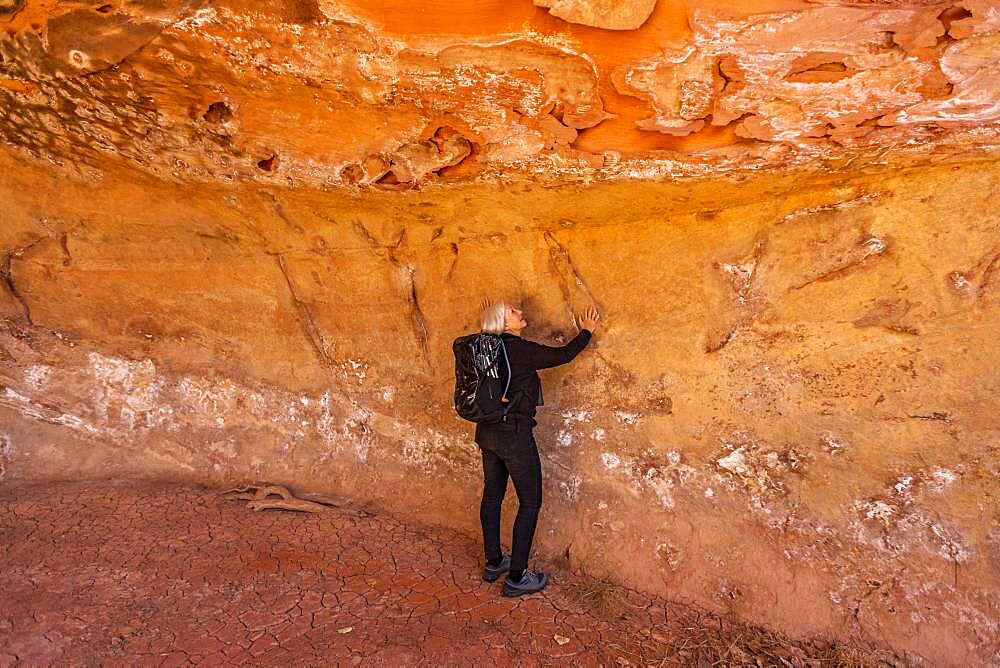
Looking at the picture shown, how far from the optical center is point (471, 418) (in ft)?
8.13

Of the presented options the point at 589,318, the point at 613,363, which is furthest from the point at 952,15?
the point at 613,363

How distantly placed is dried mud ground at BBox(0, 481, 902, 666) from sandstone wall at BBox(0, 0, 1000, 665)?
0.63 ft

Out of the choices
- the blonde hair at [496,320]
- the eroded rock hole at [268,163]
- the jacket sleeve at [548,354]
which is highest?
the eroded rock hole at [268,163]

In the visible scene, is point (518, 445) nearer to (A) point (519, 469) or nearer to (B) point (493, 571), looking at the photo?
(A) point (519, 469)

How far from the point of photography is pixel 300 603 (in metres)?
2.51

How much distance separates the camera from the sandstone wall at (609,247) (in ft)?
6.63

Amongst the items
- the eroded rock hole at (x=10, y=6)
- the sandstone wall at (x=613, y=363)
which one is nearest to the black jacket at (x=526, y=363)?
the sandstone wall at (x=613, y=363)

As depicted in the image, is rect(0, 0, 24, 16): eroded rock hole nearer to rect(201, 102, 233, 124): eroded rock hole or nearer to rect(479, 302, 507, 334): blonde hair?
rect(201, 102, 233, 124): eroded rock hole

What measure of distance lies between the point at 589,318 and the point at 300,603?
169 centimetres

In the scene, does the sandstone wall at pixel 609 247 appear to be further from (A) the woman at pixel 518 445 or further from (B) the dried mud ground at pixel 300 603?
(A) the woman at pixel 518 445

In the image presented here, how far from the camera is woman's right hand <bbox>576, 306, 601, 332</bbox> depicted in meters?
2.73

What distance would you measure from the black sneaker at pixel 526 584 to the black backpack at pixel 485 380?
2.32ft

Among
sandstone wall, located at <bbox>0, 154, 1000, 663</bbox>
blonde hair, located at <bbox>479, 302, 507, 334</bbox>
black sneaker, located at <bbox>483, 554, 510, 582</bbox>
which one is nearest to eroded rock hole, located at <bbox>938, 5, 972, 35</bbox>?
sandstone wall, located at <bbox>0, 154, 1000, 663</bbox>

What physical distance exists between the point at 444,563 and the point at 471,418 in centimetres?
78
